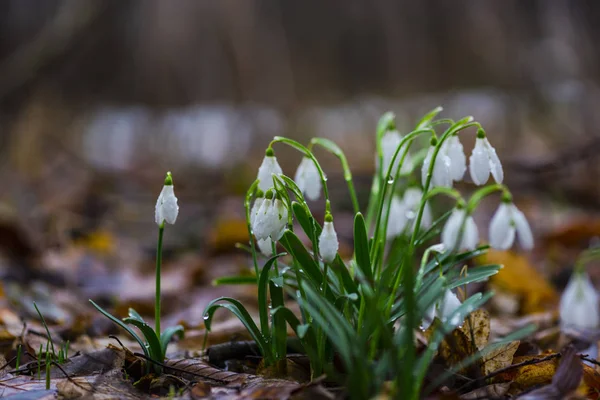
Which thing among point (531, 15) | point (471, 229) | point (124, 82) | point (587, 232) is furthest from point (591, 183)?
point (124, 82)

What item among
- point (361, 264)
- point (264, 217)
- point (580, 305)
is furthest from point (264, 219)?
point (580, 305)

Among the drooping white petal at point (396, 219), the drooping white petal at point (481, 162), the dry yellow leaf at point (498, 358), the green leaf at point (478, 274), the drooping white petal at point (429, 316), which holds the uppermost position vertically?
the drooping white petal at point (481, 162)

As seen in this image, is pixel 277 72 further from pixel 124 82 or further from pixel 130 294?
pixel 130 294

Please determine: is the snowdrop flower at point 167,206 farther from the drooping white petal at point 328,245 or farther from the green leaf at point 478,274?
the green leaf at point 478,274

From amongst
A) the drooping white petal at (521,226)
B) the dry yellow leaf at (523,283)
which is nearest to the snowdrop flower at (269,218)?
the drooping white petal at (521,226)

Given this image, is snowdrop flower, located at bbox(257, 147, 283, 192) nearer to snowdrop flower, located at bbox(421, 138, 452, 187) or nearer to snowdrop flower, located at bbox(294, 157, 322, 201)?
snowdrop flower, located at bbox(294, 157, 322, 201)
